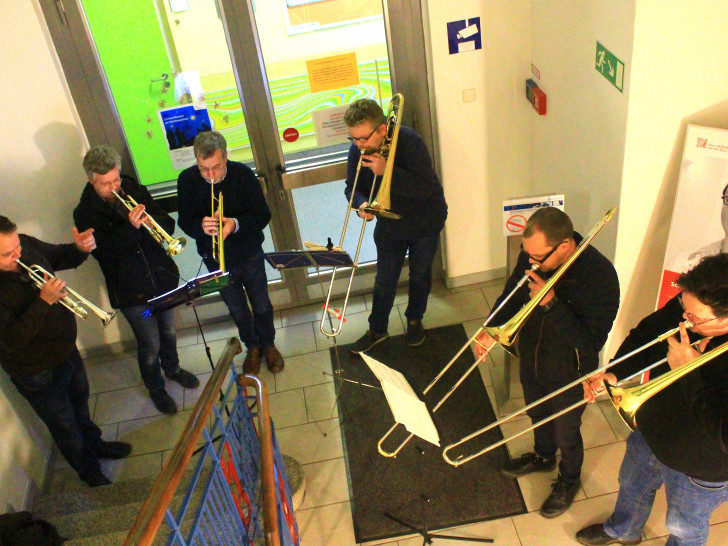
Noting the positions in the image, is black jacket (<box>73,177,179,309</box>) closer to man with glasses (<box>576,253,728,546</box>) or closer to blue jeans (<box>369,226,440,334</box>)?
blue jeans (<box>369,226,440,334</box>)

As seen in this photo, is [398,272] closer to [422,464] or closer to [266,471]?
[422,464]

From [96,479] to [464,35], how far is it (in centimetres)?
346

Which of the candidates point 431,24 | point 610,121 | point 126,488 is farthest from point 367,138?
point 126,488

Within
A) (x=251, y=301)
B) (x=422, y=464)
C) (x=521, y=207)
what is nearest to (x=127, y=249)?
(x=251, y=301)

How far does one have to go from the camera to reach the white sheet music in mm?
2686

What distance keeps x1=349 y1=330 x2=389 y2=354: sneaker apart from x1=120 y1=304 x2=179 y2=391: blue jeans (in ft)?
3.97

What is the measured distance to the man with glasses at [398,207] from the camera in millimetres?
3641

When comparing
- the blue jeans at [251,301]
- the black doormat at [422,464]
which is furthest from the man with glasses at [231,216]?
the black doormat at [422,464]

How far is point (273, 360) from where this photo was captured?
4.56m

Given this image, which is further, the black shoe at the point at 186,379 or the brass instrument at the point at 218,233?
the black shoe at the point at 186,379

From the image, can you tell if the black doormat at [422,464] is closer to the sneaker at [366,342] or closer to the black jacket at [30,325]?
the sneaker at [366,342]

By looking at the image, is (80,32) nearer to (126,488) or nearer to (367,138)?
(367,138)

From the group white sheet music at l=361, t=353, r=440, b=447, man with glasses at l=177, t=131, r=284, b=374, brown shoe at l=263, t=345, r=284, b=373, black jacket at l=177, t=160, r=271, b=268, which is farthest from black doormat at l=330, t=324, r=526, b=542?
black jacket at l=177, t=160, r=271, b=268

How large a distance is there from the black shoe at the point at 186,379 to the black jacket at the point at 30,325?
1.04 metres
